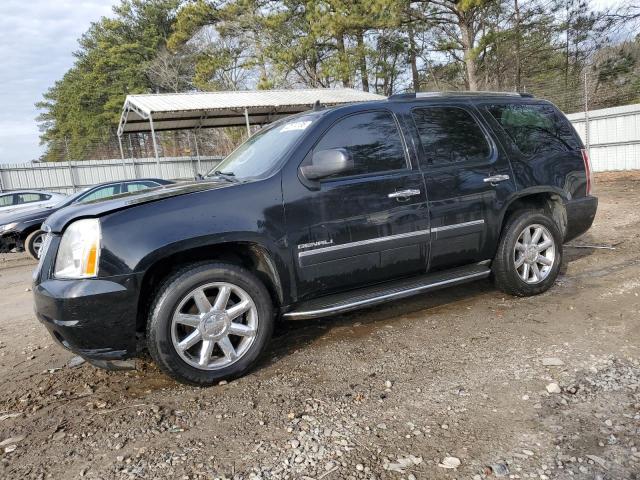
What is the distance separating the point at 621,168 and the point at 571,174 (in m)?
12.4

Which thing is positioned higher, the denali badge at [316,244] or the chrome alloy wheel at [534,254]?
the denali badge at [316,244]

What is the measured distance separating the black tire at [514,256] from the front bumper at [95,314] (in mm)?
3068

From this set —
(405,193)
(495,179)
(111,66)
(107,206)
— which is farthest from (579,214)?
(111,66)

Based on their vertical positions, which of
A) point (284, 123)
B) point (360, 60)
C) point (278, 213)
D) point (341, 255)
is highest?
point (360, 60)

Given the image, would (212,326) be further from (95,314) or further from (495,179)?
(495,179)

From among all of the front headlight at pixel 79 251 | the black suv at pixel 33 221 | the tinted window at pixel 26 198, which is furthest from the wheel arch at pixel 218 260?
the tinted window at pixel 26 198

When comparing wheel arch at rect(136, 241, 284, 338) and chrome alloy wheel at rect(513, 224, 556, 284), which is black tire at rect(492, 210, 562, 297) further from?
wheel arch at rect(136, 241, 284, 338)

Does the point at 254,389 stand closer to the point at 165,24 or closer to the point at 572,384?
the point at 572,384

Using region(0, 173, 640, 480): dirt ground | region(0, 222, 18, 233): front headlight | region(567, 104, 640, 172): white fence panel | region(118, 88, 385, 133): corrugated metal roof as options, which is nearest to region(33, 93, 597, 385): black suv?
region(0, 173, 640, 480): dirt ground

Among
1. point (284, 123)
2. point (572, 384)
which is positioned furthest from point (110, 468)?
point (284, 123)

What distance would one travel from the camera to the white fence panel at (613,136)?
46.2 ft

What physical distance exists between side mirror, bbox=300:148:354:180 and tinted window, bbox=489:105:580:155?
6.12 ft

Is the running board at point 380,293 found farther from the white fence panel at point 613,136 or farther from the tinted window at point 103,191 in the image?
the white fence panel at point 613,136

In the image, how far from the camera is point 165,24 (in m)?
35.8
